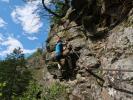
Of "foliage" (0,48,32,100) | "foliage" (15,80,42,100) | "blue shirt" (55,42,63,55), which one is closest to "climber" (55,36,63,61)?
"blue shirt" (55,42,63,55)

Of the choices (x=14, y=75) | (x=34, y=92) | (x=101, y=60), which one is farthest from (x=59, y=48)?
(x=14, y=75)

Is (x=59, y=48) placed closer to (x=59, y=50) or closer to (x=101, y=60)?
(x=59, y=50)

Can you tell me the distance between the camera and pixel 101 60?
20.4m

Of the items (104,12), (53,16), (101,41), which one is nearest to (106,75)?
(101,41)

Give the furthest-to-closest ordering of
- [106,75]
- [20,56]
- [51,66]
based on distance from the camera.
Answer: [20,56], [51,66], [106,75]

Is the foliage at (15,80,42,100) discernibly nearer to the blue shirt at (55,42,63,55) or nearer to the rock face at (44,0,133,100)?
the rock face at (44,0,133,100)

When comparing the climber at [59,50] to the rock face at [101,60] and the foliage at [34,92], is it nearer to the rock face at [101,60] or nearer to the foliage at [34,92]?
the rock face at [101,60]

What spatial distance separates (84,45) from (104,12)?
2.73m

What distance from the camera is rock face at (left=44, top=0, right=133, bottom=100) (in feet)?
56.2

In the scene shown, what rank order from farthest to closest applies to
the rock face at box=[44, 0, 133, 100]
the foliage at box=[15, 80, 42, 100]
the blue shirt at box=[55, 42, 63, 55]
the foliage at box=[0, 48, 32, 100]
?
the foliage at box=[0, 48, 32, 100], the foliage at box=[15, 80, 42, 100], the blue shirt at box=[55, 42, 63, 55], the rock face at box=[44, 0, 133, 100]

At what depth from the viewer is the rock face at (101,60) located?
675 inches

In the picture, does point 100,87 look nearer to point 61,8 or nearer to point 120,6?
point 120,6

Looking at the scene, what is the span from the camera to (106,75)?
18.4 meters

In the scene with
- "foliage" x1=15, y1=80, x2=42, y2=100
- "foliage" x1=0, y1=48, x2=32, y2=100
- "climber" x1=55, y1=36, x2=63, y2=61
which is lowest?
"foliage" x1=15, y1=80, x2=42, y2=100
